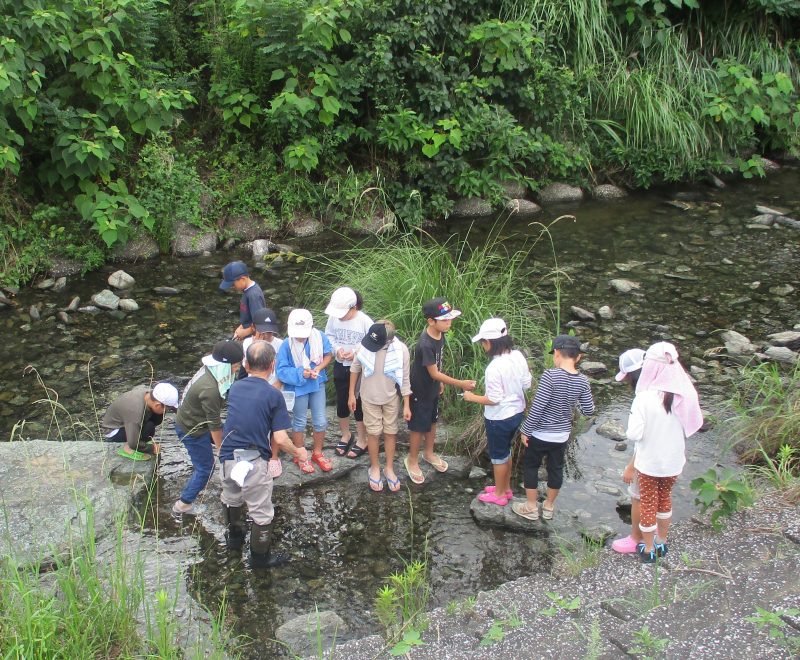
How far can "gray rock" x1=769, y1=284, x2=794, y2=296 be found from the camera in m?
8.81

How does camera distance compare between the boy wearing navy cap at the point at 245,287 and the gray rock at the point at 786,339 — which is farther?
the gray rock at the point at 786,339

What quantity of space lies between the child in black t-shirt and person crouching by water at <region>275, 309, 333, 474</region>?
0.67 meters

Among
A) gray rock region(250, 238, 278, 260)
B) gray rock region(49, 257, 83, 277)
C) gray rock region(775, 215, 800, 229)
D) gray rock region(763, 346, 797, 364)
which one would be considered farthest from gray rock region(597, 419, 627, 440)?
gray rock region(49, 257, 83, 277)

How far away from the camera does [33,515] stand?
501cm

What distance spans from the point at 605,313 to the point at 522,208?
337 centimetres

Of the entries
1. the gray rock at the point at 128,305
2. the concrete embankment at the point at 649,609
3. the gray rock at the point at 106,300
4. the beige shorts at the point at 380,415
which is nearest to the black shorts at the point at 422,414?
the beige shorts at the point at 380,415

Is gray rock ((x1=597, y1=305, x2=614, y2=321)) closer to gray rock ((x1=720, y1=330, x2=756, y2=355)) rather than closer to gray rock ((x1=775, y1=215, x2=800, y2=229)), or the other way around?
gray rock ((x1=720, y1=330, x2=756, y2=355))

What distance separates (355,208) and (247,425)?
20.6ft

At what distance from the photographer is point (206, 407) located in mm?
5020

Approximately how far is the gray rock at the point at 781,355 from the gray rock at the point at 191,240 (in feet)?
21.5

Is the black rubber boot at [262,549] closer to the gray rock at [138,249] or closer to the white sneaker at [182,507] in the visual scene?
the white sneaker at [182,507]

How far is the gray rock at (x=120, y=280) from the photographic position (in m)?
9.05

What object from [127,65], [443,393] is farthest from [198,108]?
[443,393]

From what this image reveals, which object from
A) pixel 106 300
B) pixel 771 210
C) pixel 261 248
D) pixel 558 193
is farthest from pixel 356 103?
pixel 771 210
